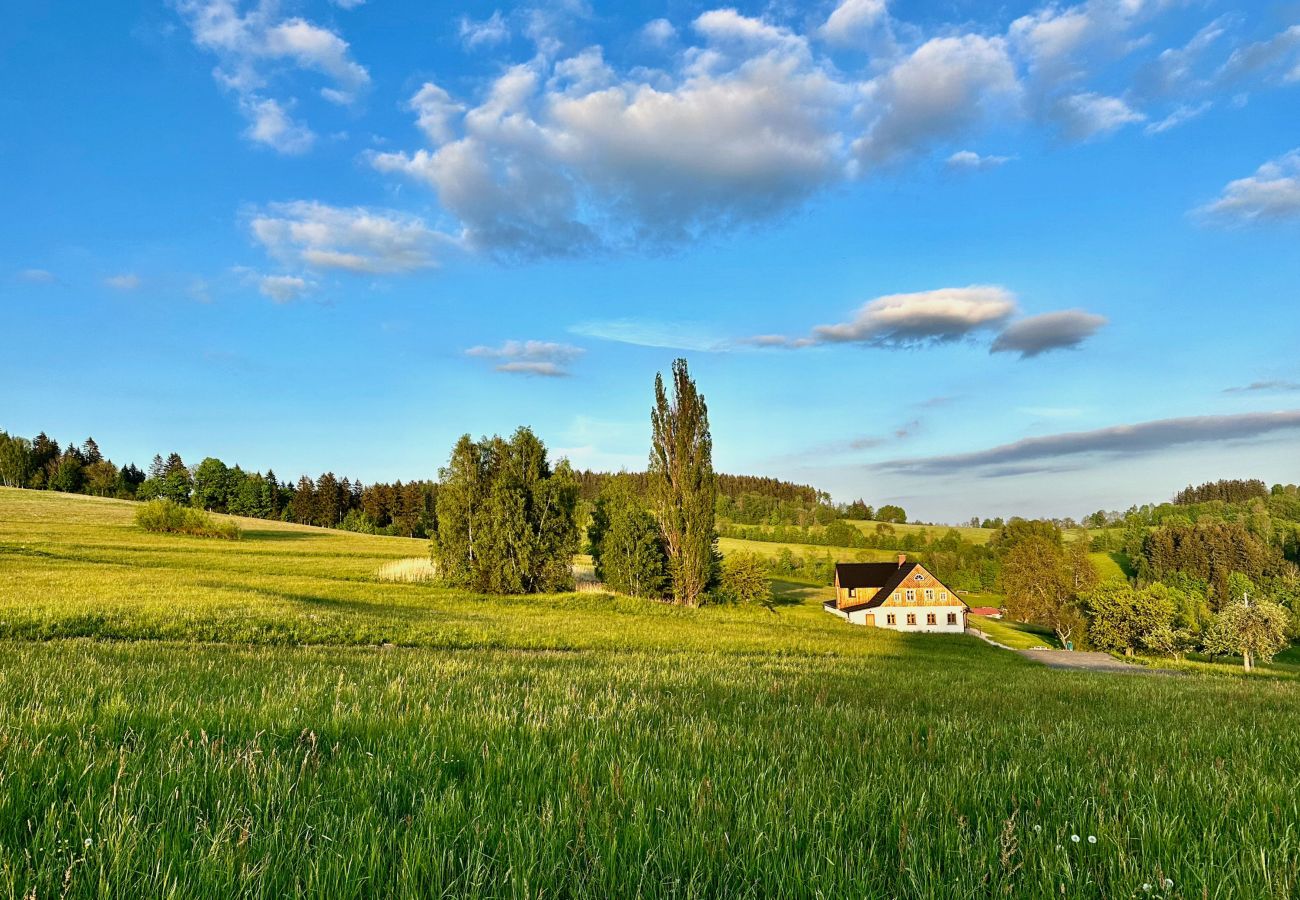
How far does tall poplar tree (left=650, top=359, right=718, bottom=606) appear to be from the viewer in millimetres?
43094

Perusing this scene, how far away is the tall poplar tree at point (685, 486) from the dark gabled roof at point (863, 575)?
171 feet

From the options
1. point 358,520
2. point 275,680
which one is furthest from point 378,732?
point 358,520

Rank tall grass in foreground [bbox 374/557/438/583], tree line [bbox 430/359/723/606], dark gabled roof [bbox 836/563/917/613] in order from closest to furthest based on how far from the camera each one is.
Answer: tree line [bbox 430/359/723/606]
tall grass in foreground [bbox 374/557/438/583]
dark gabled roof [bbox 836/563/917/613]

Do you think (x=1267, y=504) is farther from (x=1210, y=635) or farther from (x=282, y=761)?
(x=282, y=761)

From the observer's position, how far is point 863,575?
9056 cm

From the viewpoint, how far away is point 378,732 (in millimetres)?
4066

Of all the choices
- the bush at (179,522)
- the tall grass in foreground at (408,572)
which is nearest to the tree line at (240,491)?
the bush at (179,522)

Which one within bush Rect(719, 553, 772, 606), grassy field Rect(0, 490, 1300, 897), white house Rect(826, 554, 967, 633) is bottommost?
white house Rect(826, 554, 967, 633)

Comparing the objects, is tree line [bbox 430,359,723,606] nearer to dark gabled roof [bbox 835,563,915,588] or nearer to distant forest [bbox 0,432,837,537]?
dark gabled roof [bbox 835,563,915,588]

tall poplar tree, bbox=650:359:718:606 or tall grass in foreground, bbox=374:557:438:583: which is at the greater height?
tall poplar tree, bbox=650:359:718:606

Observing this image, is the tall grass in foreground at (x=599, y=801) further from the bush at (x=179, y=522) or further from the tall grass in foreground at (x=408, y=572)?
the bush at (x=179, y=522)

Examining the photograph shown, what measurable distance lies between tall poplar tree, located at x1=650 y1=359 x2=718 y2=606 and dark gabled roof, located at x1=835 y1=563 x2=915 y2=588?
171 ft

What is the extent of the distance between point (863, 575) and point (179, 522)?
8663cm

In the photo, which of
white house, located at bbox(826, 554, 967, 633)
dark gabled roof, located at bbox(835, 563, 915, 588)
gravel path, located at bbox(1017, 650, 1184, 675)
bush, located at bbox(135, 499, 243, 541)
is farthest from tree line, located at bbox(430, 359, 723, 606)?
dark gabled roof, located at bbox(835, 563, 915, 588)
